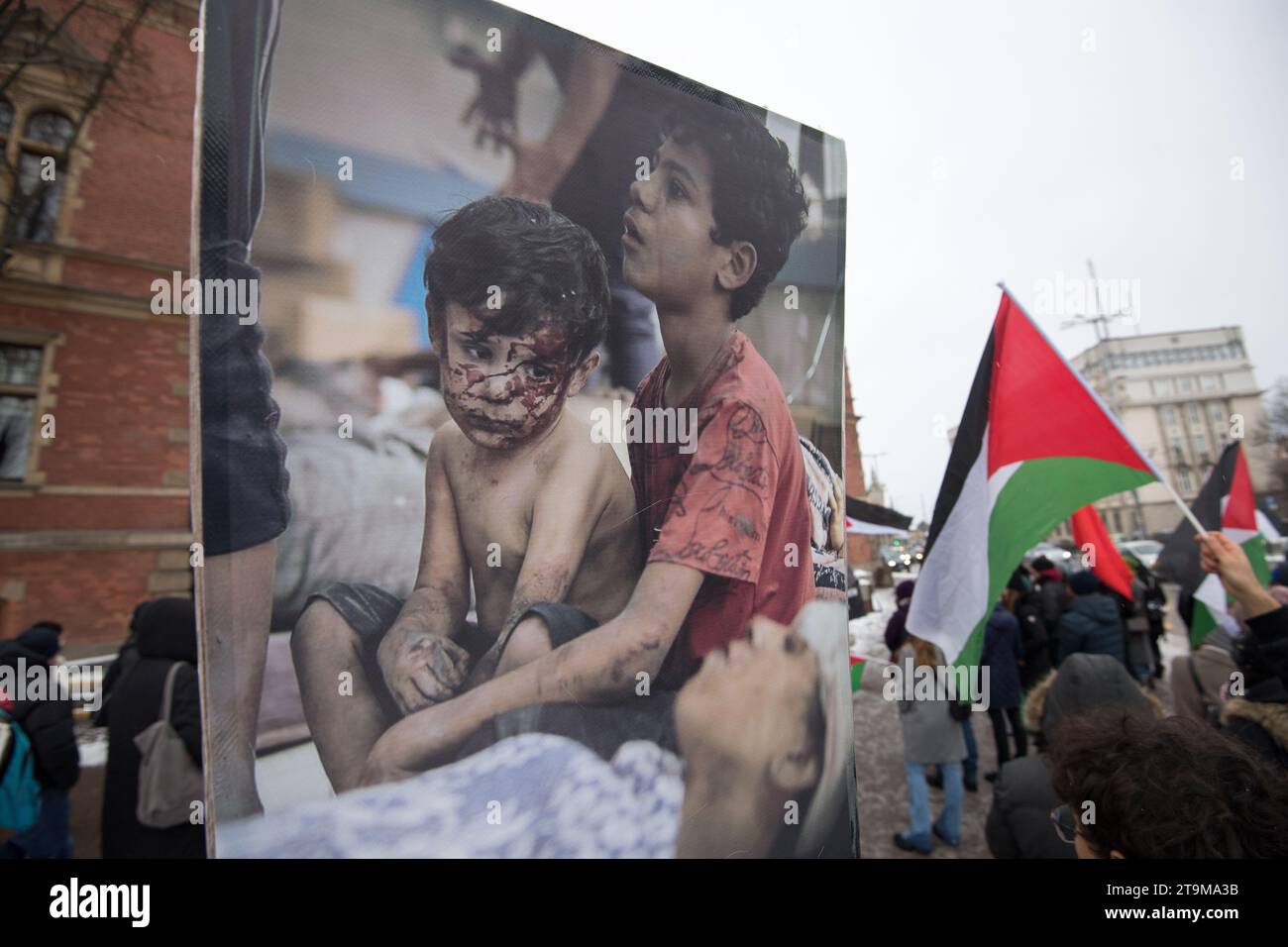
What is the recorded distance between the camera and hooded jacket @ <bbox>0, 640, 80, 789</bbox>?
3.34 metres

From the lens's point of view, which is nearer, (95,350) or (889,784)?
(889,784)

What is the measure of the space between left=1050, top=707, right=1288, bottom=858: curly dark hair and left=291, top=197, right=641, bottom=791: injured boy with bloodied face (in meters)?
1.28

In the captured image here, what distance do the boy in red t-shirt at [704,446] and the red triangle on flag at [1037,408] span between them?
1.40 metres

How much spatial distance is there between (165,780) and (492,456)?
94.2 inches

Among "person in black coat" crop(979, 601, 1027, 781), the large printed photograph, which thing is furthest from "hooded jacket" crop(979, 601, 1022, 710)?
the large printed photograph

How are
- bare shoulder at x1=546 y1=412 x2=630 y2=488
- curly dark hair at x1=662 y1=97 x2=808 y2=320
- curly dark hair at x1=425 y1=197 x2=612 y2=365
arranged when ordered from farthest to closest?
curly dark hair at x1=662 y1=97 x2=808 y2=320, bare shoulder at x1=546 y1=412 x2=630 y2=488, curly dark hair at x1=425 y1=197 x2=612 y2=365

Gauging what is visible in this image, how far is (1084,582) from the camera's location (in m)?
5.63

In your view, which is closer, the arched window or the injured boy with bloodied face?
the injured boy with bloodied face

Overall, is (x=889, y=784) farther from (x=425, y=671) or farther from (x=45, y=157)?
(x=45, y=157)

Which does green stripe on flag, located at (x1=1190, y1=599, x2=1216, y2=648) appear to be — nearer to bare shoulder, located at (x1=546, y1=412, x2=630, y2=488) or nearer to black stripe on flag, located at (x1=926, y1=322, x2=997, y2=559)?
black stripe on flag, located at (x1=926, y1=322, x2=997, y2=559)

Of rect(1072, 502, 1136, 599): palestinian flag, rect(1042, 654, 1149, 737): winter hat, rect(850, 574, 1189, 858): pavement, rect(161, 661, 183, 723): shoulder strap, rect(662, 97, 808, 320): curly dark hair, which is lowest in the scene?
rect(850, 574, 1189, 858): pavement

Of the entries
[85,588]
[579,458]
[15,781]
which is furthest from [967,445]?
[85,588]

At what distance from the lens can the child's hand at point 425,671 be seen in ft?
5.15
